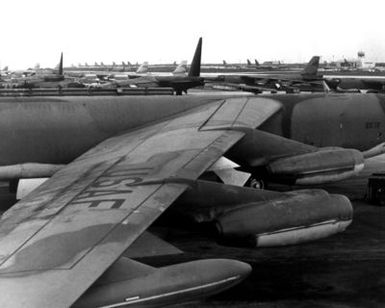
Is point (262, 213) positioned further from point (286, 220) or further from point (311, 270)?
point (311, 270)

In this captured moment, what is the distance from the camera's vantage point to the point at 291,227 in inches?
398

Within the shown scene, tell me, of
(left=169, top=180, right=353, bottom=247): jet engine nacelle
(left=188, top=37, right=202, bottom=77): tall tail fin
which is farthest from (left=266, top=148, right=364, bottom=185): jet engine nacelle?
(left=188, top=37, right=202, bottom=77): tall tail fin

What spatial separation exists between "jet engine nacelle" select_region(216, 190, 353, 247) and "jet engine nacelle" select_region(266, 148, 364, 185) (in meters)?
4.18

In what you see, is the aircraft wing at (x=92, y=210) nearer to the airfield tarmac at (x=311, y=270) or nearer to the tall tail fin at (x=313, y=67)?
the airfield tarmac at (x=311, y=270)

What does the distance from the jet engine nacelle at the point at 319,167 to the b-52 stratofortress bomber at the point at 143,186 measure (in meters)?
0.03

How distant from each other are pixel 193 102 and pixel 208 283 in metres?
11.8

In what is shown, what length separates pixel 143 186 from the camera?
916 centimetres

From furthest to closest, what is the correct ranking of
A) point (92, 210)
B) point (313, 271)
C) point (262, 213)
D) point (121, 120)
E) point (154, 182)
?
point (121, 120) → point (313, 271) → point (262, 213) → point (154, 182) → point (92, 210)

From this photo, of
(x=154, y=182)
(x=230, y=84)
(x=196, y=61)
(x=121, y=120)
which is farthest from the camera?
(x=230, y=84)

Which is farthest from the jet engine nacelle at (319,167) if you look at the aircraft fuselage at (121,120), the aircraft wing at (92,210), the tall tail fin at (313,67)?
the tall tail fin at (313,67)

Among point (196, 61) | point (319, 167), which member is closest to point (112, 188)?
point (319, 167)

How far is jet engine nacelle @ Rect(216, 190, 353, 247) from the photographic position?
9.77m

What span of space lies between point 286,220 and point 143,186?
2.86 meters

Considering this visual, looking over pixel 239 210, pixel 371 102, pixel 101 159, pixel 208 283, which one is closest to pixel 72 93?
pixel 101 159
